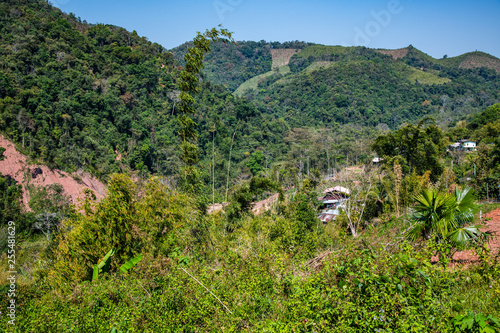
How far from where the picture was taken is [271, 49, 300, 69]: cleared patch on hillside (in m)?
138

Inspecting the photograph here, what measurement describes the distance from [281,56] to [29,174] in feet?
434

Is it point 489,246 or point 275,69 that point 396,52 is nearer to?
point 275,69

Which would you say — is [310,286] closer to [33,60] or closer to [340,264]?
[340,264]

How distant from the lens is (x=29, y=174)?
2664 centimetres

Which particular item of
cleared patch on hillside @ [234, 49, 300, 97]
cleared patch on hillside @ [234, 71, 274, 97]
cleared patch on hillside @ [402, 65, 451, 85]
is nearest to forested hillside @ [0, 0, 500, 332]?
cleared patch on hillside @ [402, 65, 451, 85]

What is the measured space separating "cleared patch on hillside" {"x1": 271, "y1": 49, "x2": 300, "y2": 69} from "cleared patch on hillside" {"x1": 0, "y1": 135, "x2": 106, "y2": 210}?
118059 millimetres

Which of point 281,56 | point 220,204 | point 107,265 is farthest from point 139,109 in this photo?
point 281,56

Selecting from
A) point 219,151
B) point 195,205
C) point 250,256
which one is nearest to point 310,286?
point 250,256

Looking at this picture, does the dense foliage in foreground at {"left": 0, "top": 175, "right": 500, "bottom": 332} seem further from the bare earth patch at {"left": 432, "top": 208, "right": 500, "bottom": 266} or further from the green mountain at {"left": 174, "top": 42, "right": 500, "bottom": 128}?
the green mountain at {"left": 174, "top": 42, "right": 500, "bottom": 128}

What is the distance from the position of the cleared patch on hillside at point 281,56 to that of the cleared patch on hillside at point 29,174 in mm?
118059

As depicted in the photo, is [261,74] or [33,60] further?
[261,74]

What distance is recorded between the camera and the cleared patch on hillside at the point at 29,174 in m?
25.8

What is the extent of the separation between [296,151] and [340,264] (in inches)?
1666

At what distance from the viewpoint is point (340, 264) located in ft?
9.98
